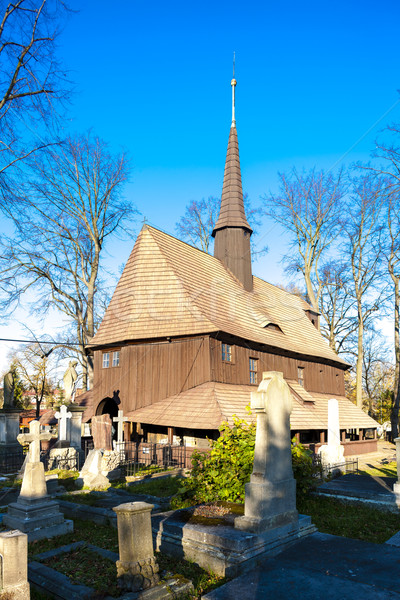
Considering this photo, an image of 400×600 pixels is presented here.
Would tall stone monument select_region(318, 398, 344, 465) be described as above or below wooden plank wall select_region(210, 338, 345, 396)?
below

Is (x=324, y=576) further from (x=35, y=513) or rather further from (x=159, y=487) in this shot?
(x=159, y=487)

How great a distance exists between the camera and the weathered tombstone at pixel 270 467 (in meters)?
6.64

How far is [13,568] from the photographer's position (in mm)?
4992

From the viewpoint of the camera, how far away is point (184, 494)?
8930 mm

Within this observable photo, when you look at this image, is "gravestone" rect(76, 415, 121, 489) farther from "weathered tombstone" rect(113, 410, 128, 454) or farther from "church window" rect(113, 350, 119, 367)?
"church window" rect(113, 350, 119, 367)

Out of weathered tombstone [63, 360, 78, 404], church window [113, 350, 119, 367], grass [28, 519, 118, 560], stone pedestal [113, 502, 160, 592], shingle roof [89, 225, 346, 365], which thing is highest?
shingle roof [89, 225, 346, 365]

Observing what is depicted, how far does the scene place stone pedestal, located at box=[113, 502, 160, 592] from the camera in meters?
5.35

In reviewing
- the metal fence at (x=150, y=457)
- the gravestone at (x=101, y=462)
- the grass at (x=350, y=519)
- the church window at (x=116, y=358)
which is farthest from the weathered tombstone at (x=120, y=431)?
the grass at (x=350, y=519)

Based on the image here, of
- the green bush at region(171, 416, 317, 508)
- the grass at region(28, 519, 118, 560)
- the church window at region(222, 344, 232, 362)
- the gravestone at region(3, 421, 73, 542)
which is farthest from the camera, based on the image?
the church window at region(222, 344, 232, 362)

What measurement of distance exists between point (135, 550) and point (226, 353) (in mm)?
15243

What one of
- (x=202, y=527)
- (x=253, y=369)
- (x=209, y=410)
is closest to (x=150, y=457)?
(x=209, y=410)

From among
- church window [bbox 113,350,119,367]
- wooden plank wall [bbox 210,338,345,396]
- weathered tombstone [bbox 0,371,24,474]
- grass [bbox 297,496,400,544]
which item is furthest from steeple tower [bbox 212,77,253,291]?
grass [bbox 297,496,400,544]

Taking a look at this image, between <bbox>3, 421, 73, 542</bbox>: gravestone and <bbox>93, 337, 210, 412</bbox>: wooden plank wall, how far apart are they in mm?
11002

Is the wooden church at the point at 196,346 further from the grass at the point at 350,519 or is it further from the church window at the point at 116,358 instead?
the grass at the point at 350,519
